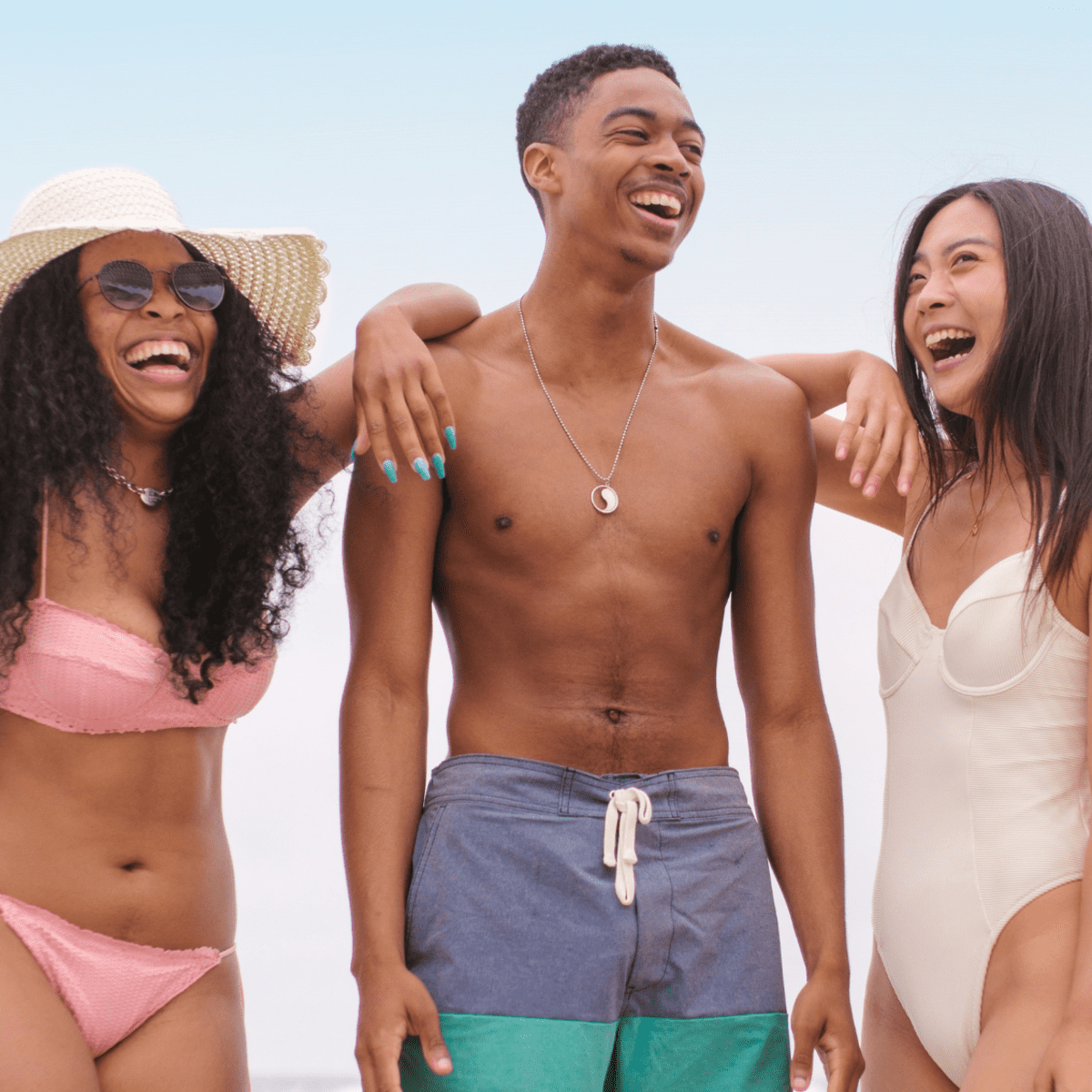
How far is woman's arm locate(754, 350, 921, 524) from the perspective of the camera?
253 centimetres

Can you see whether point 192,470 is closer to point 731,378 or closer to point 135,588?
point 135,588

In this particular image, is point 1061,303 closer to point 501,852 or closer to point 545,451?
point 545,451

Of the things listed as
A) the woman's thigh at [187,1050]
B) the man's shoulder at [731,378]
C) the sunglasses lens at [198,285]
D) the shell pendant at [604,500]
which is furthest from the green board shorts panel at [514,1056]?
the sunglasses lens at [198,285]

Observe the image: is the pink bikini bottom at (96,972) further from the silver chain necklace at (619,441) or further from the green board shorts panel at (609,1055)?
the silver chain necklace at (619,441)

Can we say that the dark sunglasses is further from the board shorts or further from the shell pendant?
the board shorts

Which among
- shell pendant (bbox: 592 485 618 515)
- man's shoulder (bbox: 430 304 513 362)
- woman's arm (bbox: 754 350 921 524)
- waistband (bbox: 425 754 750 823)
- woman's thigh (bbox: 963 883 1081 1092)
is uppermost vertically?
man's shoulder (bbox: 430 304 513 362)

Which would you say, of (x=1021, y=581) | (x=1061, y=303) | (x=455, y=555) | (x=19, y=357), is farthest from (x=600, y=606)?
(x=19, y=357)

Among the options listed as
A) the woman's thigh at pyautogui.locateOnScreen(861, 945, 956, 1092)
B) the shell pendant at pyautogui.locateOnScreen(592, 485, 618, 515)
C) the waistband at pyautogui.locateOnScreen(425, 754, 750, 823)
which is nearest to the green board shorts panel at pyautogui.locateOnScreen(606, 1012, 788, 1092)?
the woman's thigh at pyautogui.locateOnScreen(861, 945, 956, 1092)

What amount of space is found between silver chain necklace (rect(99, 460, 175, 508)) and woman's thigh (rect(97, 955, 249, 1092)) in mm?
843

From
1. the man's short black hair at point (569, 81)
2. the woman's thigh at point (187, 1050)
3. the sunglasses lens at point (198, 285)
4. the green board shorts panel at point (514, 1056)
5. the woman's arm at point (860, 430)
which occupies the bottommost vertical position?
the woman's thigh at point (187, 1050)

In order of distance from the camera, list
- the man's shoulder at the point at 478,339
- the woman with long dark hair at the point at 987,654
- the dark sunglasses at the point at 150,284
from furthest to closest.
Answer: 1. the man's shoulder at the point at 478,339
2. the dark sunglasses at the point at 150,284
3. the woman with long dark hair at the point at 987,654

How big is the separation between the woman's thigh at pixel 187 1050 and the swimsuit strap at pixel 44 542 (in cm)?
73

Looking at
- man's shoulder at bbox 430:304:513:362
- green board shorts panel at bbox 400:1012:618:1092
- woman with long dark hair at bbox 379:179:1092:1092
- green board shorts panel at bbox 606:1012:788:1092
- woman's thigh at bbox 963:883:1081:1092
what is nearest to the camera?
woman's thigh at bbox 963:883:1081:1092

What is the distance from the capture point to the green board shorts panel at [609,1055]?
2375 millimetres
